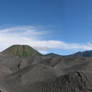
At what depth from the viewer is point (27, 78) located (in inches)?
2820

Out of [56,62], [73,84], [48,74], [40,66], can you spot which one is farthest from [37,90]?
[56,62]

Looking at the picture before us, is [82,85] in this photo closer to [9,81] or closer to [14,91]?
[14,91]

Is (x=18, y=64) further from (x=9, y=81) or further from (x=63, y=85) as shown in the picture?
(x=63, y=85)

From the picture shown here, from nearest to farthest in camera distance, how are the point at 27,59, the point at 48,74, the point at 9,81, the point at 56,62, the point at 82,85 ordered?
the point at 82,85 → the point at 9,81 → the point at 48,74 → the point at 56,62 → the point at 27,59

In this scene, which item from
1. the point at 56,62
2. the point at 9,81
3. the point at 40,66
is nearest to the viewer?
the point at 9,81

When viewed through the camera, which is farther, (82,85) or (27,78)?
(27,78)

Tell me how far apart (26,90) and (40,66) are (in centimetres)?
3218

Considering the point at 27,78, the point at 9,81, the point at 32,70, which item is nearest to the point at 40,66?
the point at 32,70

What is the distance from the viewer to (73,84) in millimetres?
51219

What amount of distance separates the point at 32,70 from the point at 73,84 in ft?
102

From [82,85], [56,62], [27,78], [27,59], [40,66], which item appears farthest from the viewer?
[27,59]

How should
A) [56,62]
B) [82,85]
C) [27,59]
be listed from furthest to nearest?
[27,59], [56,62], [82,85]

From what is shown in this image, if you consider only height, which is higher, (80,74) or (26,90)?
(80,74)

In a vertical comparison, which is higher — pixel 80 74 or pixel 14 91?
pixel 80 74
